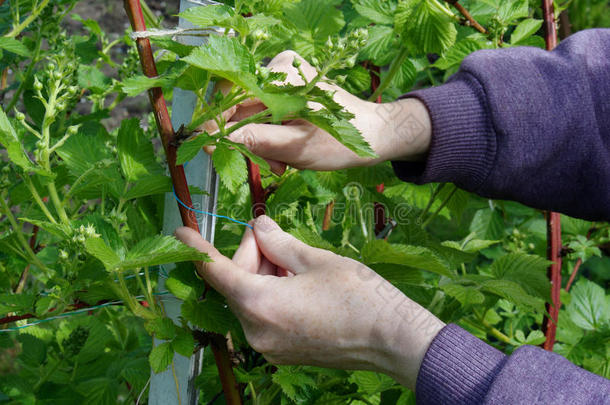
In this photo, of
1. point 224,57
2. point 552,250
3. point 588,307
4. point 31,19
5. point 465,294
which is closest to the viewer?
point 224,57

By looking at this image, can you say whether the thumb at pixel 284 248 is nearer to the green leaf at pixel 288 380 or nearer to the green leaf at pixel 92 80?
the green leaf at pixel 288 380

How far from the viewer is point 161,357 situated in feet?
3.02

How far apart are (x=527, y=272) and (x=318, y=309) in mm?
605

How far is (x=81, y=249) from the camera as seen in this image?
83cm

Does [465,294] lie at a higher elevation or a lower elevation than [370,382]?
higher

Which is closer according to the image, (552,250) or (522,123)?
(522,123)

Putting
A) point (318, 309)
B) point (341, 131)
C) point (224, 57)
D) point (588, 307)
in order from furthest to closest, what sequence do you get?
point (588, 307)
point (318, 309)
point (341, 131)
point (224, 57)

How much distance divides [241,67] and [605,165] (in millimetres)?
970

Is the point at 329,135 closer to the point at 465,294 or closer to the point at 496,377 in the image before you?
the point at 465,294

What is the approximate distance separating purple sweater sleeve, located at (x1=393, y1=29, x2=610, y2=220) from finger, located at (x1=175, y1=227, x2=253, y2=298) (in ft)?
1.83

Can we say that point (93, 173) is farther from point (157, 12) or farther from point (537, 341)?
point (157, 12)

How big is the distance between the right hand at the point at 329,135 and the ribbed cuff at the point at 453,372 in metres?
0.35

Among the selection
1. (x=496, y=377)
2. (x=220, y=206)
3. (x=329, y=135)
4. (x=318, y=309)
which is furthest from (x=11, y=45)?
Answer: (x=496, y=377)

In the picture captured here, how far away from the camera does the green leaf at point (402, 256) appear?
0.94 meters
